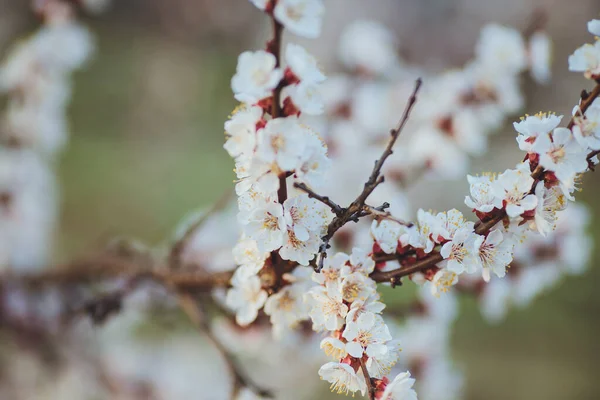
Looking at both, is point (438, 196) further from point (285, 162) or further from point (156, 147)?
point (285, 162)

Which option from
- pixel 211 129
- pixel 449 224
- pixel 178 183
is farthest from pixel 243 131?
pixel 211 129

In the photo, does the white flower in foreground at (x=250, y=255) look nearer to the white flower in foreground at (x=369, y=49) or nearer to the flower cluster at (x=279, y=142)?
the flower cluster at (x=279, y=142)

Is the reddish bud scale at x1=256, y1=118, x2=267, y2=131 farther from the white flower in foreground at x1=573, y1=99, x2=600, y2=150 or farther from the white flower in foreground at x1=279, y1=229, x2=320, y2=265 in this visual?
the white flower in foreground at x1=573, y1=99, x2=600, y2=150

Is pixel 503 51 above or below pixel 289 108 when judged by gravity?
above

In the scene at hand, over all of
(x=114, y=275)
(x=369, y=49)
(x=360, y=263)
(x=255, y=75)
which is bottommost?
(x=360, y=263)

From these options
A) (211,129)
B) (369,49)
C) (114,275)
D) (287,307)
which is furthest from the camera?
(211,129)

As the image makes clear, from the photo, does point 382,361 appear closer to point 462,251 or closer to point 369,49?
point 462,251

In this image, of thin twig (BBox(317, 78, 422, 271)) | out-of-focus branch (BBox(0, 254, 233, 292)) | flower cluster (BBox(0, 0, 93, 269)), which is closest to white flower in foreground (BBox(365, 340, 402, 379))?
thin twig (BBox(317, 78, 422, 271))
